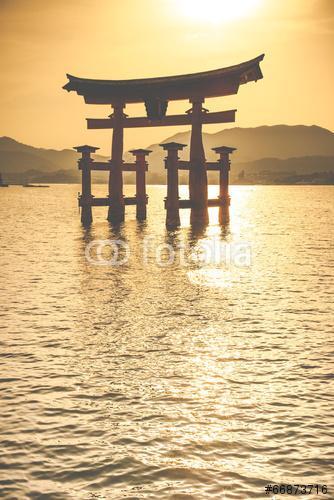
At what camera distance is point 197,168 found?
80.8ft

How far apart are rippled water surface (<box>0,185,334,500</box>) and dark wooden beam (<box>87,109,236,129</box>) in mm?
11873

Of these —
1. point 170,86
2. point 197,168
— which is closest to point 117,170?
point 197,168

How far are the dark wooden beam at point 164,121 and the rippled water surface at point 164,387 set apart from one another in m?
11.9

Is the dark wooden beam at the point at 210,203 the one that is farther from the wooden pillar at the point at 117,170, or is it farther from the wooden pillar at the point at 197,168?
the wooden pillar at the point at 117,170

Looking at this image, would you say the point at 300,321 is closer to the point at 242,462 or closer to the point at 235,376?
the point at 235,376

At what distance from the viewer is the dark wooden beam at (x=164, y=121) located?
77.4 ft

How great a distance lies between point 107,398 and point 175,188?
19.1 meters

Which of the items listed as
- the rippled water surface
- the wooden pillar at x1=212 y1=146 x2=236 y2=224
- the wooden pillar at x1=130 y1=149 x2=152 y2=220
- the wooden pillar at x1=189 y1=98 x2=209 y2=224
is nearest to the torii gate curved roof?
the wooden pillar at x1=189 y1=98 x2=209 y2=224

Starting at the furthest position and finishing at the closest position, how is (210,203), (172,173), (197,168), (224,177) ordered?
(224,177) → (210,203) → (197,168) → (172,173)

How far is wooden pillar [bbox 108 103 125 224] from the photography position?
26.2m

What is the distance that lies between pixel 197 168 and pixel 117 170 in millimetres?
4506

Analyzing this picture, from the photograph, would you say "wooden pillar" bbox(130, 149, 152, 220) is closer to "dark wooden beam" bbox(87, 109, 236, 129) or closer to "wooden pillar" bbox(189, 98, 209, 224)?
"dark wooden beam" bbox(87, 109, 236, 129)

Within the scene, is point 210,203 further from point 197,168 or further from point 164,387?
point 164,387

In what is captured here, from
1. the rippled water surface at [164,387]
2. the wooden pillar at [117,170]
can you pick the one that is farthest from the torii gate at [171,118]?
the rippled water surface at [164,387]
